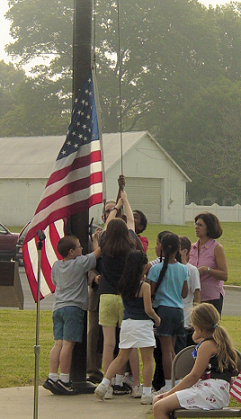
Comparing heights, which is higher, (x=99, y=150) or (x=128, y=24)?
(x=128, y=24)

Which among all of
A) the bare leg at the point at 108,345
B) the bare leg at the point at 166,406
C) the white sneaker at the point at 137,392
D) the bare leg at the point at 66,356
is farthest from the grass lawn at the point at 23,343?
the bare leg at the point at 166,406

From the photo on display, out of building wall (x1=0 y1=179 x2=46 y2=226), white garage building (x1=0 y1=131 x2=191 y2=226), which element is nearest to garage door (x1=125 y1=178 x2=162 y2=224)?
white garage building (x1=0 y1=131 x2=191 y2=226)

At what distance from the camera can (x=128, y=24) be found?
3214 inches

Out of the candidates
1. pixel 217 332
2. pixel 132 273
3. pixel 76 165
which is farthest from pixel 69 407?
pixel 76 165

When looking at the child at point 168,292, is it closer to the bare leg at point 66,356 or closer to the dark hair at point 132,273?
the dark hair at point 132,273

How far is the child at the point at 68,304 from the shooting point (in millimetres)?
7500

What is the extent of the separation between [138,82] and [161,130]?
5970mm

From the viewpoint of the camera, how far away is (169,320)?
7289 mm

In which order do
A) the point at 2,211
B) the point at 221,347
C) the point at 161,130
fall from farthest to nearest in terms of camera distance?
the point at 161,130 → the point at 2,211 → the point at 221,347

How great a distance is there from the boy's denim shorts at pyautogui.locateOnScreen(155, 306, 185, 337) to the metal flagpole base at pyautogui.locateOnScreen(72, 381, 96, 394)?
0.98 meters

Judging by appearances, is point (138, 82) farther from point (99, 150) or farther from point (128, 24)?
point (99, 150)

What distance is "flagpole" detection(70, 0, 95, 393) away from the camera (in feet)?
25.6

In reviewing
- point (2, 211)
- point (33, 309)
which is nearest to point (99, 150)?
point (33, 309)

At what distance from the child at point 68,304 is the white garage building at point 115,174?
3922 centimetres
